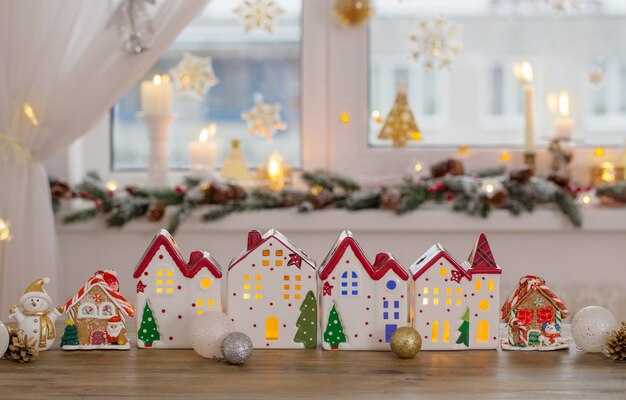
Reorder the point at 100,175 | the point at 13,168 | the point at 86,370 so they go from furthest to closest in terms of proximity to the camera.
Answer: the point at 100,175
the point at 13,168
the point at 86,370

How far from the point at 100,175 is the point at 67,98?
425 mm

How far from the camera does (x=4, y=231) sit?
2.38 metres

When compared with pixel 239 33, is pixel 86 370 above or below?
below

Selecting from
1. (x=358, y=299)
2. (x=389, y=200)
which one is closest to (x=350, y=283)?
(x=358, y=299)

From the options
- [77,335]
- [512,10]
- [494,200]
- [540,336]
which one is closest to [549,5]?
[512,10]

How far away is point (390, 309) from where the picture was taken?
59.9 inches

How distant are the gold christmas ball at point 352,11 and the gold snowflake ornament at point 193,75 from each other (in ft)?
1.32

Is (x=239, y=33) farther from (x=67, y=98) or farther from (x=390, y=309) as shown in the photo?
(x=390, y=309)

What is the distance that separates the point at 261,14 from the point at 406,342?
1509 mm

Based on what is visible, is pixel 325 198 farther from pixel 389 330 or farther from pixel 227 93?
pixel 389 330

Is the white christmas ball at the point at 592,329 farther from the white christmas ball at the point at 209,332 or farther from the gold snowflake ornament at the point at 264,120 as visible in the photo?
the gold snowflake ornament at the point at 264,120

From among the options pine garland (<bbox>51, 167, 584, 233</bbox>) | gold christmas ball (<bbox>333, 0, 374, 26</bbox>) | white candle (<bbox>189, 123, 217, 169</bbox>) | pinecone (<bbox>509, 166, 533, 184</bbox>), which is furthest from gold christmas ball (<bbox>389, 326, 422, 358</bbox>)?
gold christmas ball (<bbox>333, 0, 374, 26</bbox>)

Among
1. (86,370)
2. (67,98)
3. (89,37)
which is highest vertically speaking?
(89,37)

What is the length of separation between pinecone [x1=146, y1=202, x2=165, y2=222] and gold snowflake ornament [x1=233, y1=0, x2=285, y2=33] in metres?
0.62
